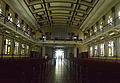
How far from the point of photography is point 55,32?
30.9 metres

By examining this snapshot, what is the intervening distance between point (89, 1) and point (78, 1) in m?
1.64

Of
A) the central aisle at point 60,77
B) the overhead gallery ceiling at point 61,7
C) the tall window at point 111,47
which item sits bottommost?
the central aisle at point 60,77

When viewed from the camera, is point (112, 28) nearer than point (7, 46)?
Yes

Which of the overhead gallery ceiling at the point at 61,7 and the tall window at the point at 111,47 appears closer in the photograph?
the tall window at the point at 111,47

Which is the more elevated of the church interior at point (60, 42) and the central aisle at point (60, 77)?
the church interior at point (60, 42)

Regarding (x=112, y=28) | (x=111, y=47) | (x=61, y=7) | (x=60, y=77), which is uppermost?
(x=61, y=7)

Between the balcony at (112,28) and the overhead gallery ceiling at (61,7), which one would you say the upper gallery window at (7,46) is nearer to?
the overhead gallery ceiling at (61,7)

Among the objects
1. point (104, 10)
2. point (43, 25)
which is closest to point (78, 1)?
point (104, 10)

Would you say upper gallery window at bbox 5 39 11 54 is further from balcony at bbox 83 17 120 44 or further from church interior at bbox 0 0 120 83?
balcony at bbox 83 17 120 44

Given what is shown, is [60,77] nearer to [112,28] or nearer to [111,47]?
[112,28]

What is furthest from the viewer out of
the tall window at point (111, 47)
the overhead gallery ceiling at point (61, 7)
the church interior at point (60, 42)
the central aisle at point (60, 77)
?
the overhead gallery ceiling at point (61, 7)

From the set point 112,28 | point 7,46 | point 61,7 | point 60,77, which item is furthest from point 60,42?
point 60,77

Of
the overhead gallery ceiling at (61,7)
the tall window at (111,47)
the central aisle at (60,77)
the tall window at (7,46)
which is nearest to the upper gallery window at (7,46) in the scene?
the tall window at (7,46)

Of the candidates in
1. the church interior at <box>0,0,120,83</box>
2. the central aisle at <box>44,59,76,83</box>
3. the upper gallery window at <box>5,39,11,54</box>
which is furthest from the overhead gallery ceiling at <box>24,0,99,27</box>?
the central aisle at <box>44,59,76,83</box>
